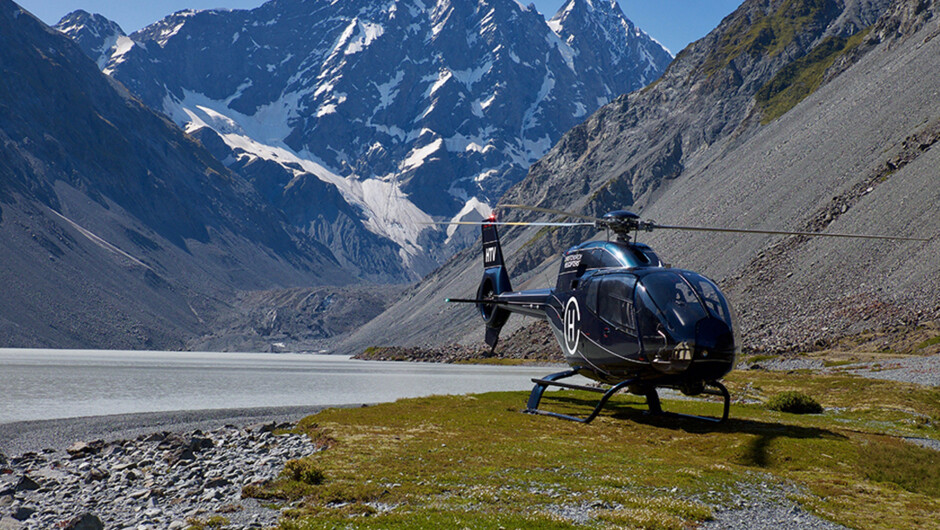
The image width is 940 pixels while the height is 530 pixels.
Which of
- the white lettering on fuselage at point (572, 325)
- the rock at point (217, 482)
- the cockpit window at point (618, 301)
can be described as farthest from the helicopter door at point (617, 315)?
the rock at point (217, 482)

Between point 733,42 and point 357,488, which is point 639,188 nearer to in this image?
point 733,42

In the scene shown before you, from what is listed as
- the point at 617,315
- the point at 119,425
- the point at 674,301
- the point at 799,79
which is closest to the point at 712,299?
the point at 674,301

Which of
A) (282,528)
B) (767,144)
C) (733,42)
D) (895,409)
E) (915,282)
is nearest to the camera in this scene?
(282,528)

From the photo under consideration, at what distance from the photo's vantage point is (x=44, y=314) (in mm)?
182500

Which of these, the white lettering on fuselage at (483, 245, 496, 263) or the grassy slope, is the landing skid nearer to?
the grassy slope

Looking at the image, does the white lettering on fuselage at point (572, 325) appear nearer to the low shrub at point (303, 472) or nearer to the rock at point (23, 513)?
the low shrub at point (303, 472)

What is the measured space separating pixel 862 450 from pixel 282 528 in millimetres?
15872

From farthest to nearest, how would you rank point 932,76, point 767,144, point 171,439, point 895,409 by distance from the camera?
1. point 767,144
2. point 932,76
3. point 895,409
4. point 171,439

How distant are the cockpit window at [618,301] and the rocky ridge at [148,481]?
10620 mm

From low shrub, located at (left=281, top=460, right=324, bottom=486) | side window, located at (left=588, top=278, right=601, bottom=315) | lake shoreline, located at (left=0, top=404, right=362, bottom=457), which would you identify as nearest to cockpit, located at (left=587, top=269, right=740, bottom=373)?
side window, located at (left=588, top=278, right=601, bottom=315)

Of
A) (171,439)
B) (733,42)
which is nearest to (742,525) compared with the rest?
(171,439)

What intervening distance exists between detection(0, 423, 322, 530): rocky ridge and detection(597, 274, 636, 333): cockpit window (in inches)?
418

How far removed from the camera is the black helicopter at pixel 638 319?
20.2 meters

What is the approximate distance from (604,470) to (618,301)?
22.1 feet
